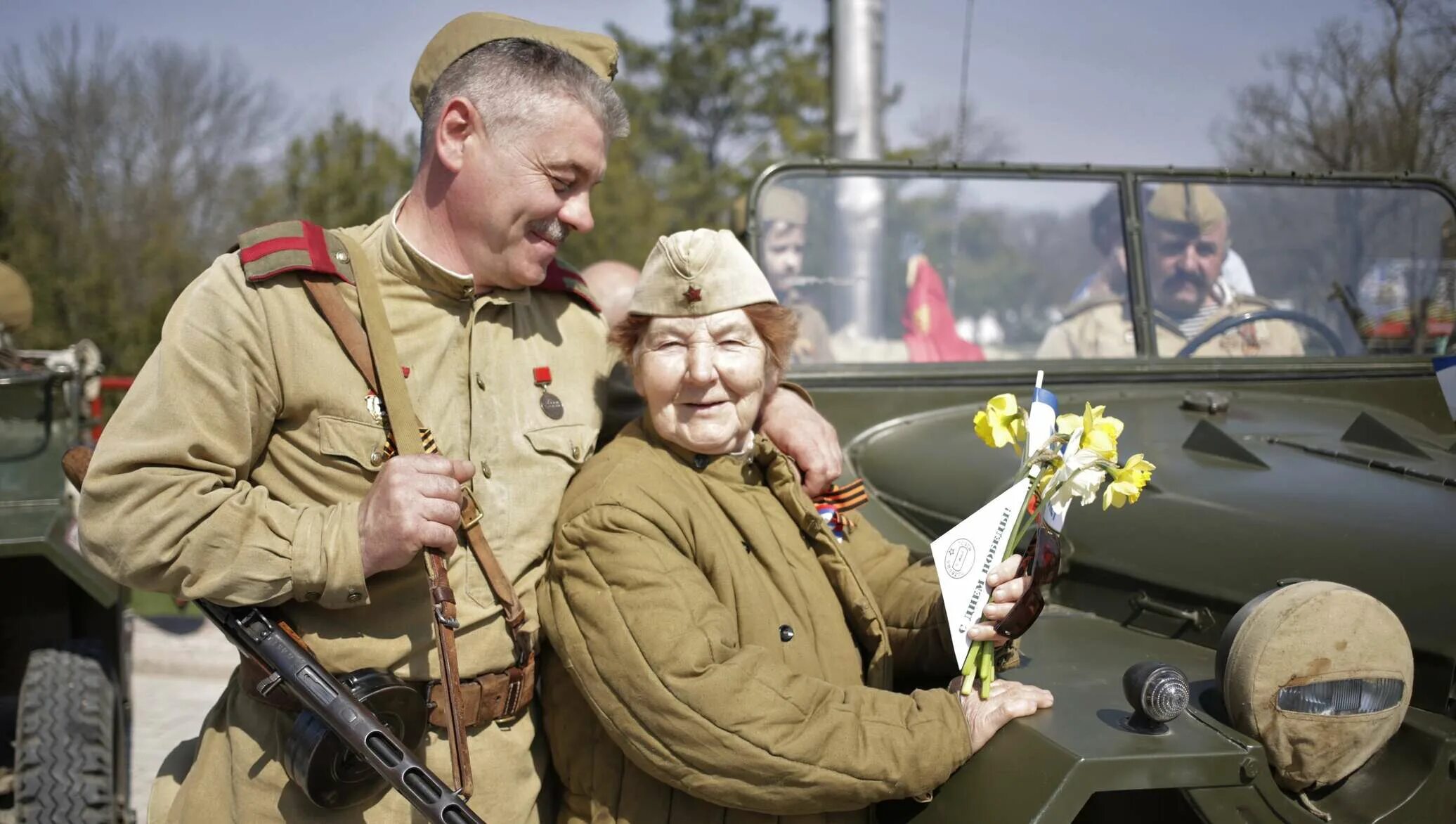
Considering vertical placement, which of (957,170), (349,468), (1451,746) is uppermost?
(957,170)

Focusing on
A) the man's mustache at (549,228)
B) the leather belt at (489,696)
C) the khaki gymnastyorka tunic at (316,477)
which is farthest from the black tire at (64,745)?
the man's mustache at (549,228)

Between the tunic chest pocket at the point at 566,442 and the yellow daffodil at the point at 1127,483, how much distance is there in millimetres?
922

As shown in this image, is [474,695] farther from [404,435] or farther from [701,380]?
[701,380]

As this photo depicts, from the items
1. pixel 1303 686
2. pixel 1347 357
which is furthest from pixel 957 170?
pixel 1303 686

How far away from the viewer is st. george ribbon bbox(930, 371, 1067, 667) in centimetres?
192

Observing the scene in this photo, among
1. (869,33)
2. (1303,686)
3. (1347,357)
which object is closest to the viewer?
(1303,686)

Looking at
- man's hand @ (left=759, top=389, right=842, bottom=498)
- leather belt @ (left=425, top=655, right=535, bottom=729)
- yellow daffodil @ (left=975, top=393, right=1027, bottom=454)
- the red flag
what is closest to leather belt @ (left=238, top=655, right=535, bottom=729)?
leather belt @ (left=425, top=655, right=535, bottom=729)

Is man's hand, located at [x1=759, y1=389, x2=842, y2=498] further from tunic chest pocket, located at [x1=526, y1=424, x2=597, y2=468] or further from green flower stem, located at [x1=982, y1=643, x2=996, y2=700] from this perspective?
green flower stem, located at [x1=982, y1=643, x2=996, y2=700]

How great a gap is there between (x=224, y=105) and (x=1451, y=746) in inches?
797

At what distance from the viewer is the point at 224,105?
19.4m

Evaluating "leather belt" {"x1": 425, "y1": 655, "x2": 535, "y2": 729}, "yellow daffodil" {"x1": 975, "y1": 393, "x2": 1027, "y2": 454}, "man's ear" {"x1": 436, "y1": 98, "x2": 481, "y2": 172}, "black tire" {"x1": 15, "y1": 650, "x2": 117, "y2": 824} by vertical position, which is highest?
"man's ear" {"x1": 436, "y1": 98, "x2": 481, "y2": 172}

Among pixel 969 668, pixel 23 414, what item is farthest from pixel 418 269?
pixel 23 414

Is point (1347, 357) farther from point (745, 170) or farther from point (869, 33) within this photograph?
point (745, 170)

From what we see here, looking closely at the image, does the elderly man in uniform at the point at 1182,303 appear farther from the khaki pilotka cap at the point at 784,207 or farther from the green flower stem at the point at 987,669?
the green flower stem at the point at 987,669
